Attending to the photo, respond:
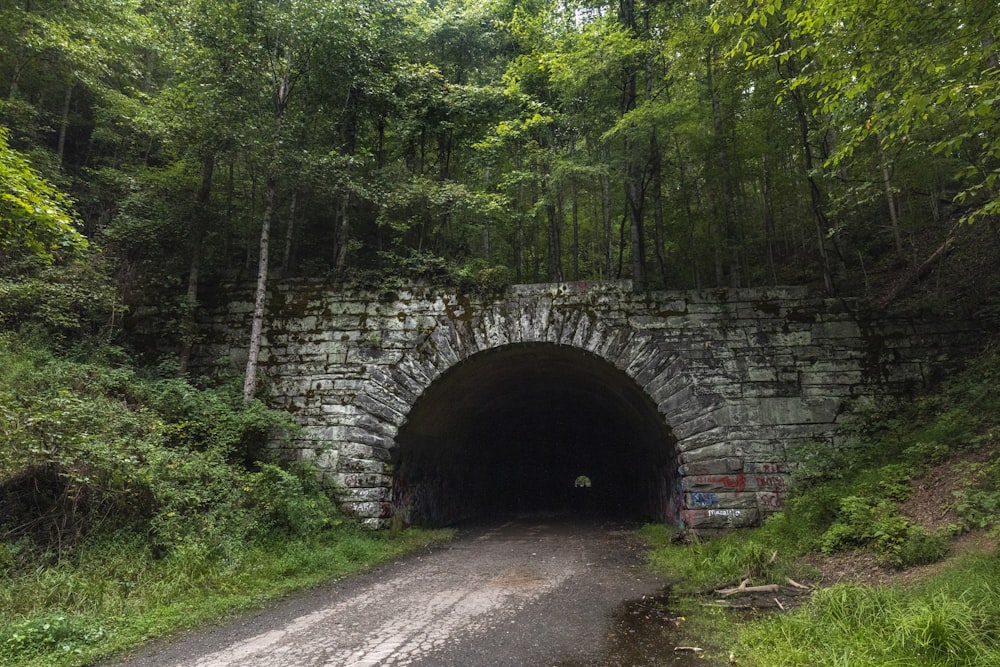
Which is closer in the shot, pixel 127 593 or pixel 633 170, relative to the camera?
pixel 127 593

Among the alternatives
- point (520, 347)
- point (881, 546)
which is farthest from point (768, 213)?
point (881, 546)

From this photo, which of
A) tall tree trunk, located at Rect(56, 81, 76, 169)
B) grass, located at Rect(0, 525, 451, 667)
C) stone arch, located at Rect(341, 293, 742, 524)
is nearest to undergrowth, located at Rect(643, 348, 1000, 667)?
stone arch, located at Rect(341, 293, 742, 524)

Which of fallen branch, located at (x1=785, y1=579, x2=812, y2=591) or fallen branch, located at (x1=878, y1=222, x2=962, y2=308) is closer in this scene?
fallen branch, located at (x1=785, y1=579, x2=812, y2=591)

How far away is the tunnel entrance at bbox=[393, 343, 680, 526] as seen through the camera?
9.41 metres

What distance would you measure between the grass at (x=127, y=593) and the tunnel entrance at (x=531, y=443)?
3096mm

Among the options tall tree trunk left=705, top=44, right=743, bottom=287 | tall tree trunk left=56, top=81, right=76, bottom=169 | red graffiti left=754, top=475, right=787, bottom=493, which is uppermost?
tall tree trunk left=56, top=81, right=76, bottom=169

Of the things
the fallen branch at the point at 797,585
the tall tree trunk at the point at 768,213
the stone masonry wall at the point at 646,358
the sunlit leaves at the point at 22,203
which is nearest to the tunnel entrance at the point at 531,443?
the stone masonry wall at the point at 646,358

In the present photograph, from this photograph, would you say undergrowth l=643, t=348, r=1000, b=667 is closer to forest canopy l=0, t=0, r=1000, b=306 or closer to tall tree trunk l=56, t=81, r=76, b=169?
forest canopy l=0, t=0, r=1000, b=306

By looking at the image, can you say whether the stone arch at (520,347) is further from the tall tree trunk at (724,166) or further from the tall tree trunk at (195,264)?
the tall tree trunk at (195,264)

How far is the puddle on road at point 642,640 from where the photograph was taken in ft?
11.6

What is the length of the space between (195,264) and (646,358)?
807 centimetres

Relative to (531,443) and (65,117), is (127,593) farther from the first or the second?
(531,443)

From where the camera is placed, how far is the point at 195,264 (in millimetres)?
9344

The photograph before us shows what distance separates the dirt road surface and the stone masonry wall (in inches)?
88.0
